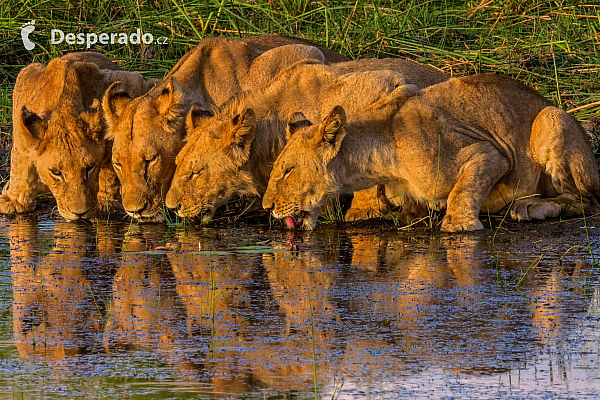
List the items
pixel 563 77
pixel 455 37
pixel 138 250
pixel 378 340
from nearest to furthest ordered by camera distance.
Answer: pixel 378 340 < pixel 138 250 < pixel 563 77 < pixel 455 37

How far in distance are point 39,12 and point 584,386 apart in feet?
34.8

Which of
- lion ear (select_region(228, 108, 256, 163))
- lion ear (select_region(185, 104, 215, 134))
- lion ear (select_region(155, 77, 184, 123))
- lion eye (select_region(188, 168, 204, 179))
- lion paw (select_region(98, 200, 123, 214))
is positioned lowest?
lion paw (select_region(98, 200, 123, 214))

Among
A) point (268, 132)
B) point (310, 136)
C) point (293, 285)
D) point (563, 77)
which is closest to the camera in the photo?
point (293, 285)

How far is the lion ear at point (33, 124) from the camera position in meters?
9.13

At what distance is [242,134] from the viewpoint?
8.66m

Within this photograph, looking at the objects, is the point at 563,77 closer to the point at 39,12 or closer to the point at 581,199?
the point at 581,199

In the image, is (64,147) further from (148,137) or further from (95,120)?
(148,137)

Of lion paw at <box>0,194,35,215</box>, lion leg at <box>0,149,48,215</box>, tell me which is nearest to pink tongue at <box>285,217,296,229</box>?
lion leg at <box>0,149,48,215</box>

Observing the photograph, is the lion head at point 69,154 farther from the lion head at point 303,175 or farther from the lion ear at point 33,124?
the lion head at point 303,175

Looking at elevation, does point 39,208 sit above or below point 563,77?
below

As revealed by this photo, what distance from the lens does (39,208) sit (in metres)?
9.92

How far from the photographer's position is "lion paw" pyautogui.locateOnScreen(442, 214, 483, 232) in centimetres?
822

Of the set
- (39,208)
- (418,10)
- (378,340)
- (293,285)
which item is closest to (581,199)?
(293,285)

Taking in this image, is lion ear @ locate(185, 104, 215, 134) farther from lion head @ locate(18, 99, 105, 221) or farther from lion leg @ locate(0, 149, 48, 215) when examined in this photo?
lion leg @ locate(0, 149, 48, 215)
